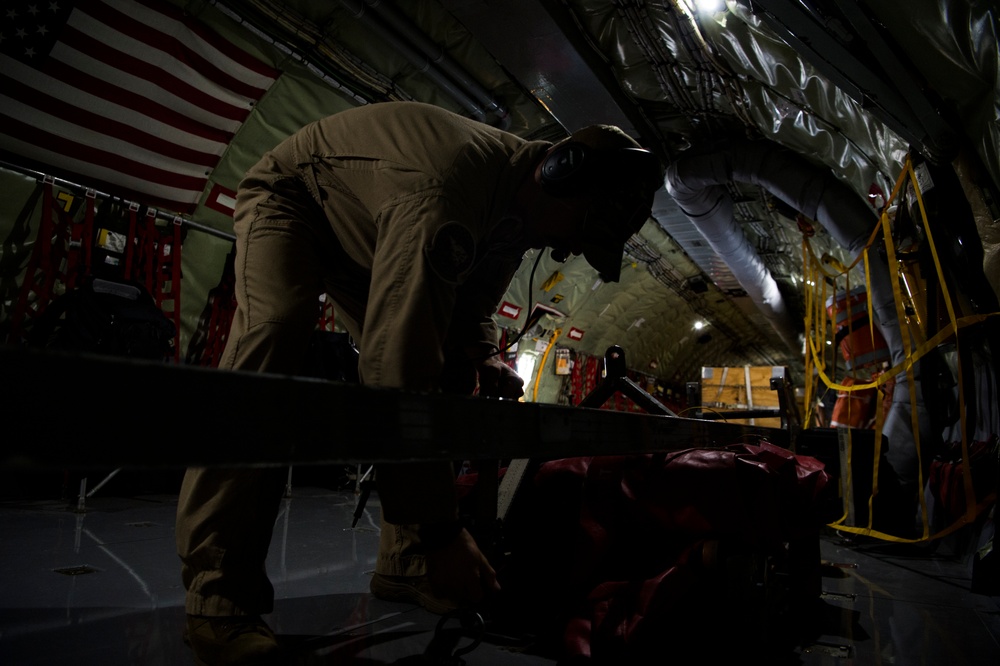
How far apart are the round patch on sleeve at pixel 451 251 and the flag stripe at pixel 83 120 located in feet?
13.4

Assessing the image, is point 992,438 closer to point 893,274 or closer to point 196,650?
point 893,274

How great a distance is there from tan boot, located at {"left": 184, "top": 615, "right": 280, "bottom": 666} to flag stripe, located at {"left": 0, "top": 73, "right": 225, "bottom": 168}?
4020 mm

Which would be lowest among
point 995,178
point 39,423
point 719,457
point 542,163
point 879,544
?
point 879,544

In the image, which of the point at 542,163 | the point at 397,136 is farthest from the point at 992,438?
the point at 397,136

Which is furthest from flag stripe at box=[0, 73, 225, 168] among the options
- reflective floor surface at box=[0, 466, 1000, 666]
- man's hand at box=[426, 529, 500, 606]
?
man's hand at box=[426, 529, 500, 606]

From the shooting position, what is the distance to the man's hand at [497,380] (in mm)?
2043

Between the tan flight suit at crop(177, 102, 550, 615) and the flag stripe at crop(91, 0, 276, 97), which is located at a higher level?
the flag stripe at crop(91, 0, 276, 97)

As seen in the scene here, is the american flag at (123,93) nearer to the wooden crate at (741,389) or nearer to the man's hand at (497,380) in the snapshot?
the man's hand at (497,380)

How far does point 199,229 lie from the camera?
16.0 ft

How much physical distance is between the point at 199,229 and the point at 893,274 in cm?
515

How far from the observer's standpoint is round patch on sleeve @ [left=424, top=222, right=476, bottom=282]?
1222mm

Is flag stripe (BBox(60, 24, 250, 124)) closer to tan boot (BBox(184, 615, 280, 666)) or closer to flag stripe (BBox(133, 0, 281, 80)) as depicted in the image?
flag stripe (BBox(133, 0, 281, 80))

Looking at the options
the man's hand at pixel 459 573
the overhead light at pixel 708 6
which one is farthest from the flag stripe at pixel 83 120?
the man's hand at pixel 459 573

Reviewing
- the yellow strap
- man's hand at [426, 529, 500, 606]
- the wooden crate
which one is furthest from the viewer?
the wooden crate
